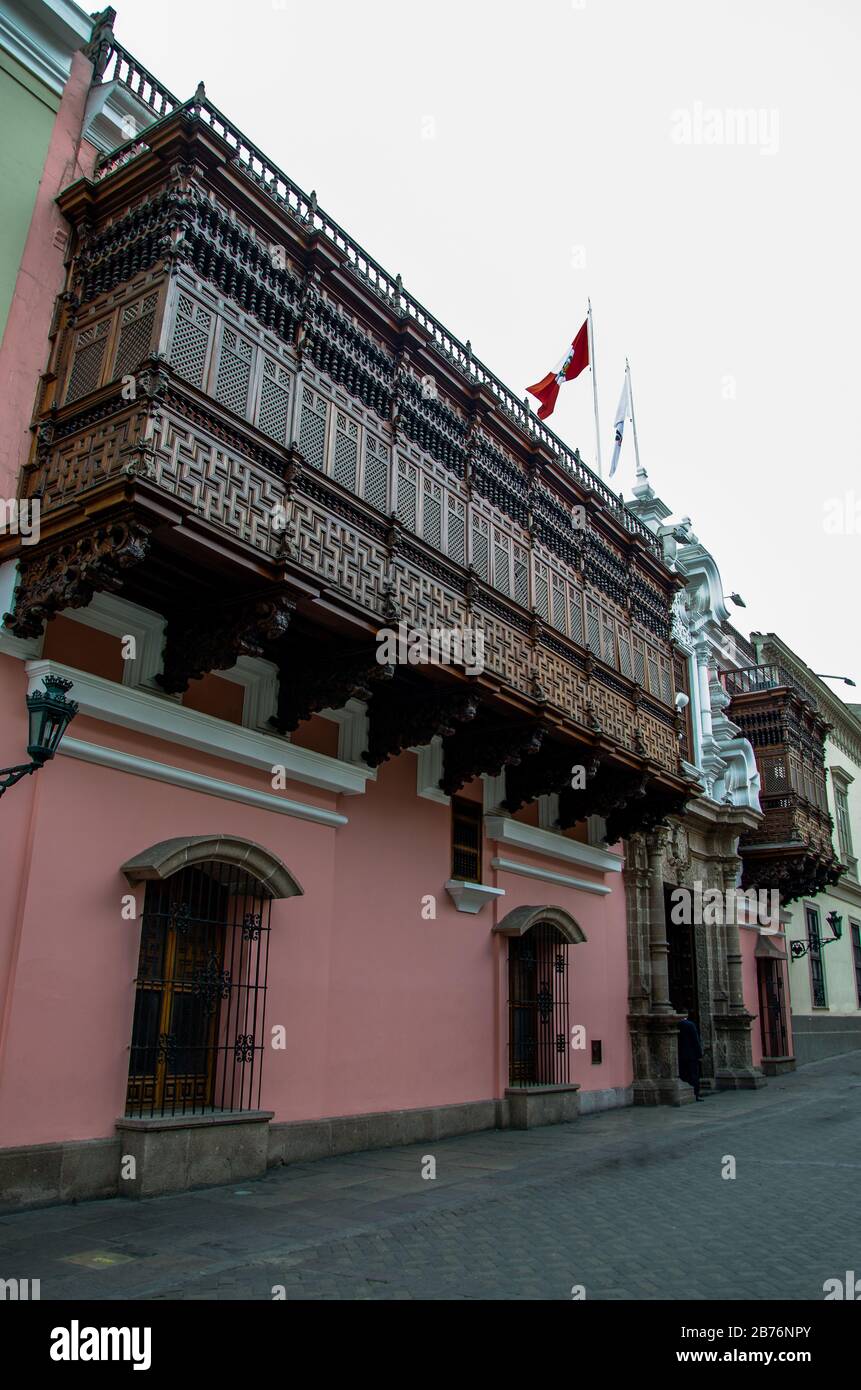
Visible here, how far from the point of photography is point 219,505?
8383 mm

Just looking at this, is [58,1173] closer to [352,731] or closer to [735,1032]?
[352,731]

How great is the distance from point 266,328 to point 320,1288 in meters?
8.05

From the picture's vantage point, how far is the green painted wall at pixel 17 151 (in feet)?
29.6

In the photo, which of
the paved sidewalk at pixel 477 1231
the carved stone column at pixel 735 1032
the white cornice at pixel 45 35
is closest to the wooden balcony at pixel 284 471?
the white cornice at pixel 45 35

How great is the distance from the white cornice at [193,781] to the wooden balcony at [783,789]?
1483 cm

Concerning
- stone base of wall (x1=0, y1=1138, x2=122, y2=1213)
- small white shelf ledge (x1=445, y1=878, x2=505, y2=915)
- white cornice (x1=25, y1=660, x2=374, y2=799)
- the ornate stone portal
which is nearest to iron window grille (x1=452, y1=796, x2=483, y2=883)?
small white shelf ledge (x1=445, y1=878, x2=505, y2=915)

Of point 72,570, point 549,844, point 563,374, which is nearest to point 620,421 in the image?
point 563,374

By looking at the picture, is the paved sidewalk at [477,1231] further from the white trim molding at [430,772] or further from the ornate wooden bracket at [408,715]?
the ornate wooden bracket at [408,715]

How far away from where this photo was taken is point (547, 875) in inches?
590

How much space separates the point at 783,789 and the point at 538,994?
11.3m

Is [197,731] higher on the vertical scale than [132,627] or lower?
lower

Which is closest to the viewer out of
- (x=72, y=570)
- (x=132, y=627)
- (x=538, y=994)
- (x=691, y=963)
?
(x=72, y=570)
